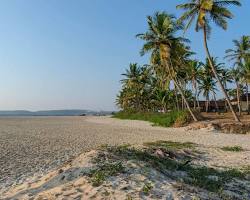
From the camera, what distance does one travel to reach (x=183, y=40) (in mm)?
36344

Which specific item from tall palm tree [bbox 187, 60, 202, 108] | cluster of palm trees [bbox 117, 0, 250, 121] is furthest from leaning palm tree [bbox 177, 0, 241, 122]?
tall palm tree [bbox 187, 60, 202, 108]

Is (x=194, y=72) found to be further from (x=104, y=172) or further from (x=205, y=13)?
(x=104, y=172)

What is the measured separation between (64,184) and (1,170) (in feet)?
14.4

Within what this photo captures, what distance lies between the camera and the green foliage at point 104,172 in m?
7.43

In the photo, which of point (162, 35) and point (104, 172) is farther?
point (162, 35)

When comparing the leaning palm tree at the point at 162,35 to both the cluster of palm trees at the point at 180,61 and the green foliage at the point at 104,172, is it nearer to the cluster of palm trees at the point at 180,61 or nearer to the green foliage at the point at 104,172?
the cluster of palm trees at the point at 180,61

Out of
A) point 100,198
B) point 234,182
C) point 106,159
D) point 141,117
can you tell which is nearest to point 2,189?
point 106,159

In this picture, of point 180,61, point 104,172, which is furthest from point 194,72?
point 104,172

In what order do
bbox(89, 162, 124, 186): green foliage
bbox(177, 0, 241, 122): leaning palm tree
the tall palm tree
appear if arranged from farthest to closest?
the tall palm tree < bbox(177, 0, 241, 122): leaning palm tree < bbox(89, 162, 124, 186): green foliage

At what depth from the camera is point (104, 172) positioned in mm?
7926

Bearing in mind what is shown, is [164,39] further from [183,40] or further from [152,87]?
[152,87]

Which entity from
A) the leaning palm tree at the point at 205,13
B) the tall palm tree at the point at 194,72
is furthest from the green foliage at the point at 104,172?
the tall palm tree at the point at 194,72

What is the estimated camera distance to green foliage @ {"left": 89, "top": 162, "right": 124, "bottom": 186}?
743 centimetres

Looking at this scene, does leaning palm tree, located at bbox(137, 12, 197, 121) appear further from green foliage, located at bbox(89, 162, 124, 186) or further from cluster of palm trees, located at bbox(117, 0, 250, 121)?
green foliage, located at bbox(89, 162, 124, 186)
